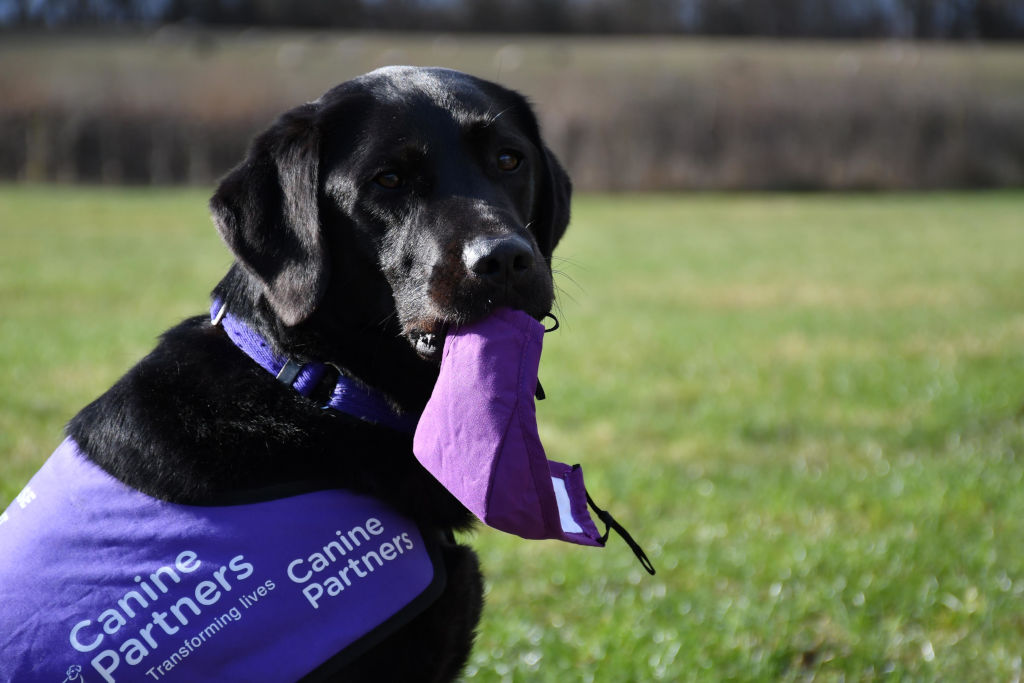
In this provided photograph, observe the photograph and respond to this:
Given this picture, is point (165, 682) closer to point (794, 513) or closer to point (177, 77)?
point (794, 513)

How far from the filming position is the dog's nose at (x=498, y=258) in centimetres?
211

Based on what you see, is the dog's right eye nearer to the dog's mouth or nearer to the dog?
the dog

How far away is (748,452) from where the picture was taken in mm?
5312

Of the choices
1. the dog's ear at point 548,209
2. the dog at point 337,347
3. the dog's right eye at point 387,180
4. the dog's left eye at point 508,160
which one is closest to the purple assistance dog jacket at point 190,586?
the dog at point 337,347

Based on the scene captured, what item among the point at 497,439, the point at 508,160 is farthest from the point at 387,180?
the point at 497,439

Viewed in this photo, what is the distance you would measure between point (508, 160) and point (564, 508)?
3.30 feet

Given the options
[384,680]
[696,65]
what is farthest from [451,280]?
[696,65]

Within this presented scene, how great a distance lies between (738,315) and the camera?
9.89 m

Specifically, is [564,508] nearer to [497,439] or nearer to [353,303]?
[497,439]

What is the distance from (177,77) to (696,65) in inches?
793

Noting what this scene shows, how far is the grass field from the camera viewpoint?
3197mm

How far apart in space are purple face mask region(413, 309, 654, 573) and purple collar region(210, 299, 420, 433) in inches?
9.5

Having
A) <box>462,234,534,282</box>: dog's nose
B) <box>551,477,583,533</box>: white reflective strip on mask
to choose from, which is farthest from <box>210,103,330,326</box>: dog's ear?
<box>551,477,583,533</box>: white reflective strip on mask

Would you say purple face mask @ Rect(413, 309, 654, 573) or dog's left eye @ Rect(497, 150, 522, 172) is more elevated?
dog's left eye @ Rect(497, 150, 522, 172)
